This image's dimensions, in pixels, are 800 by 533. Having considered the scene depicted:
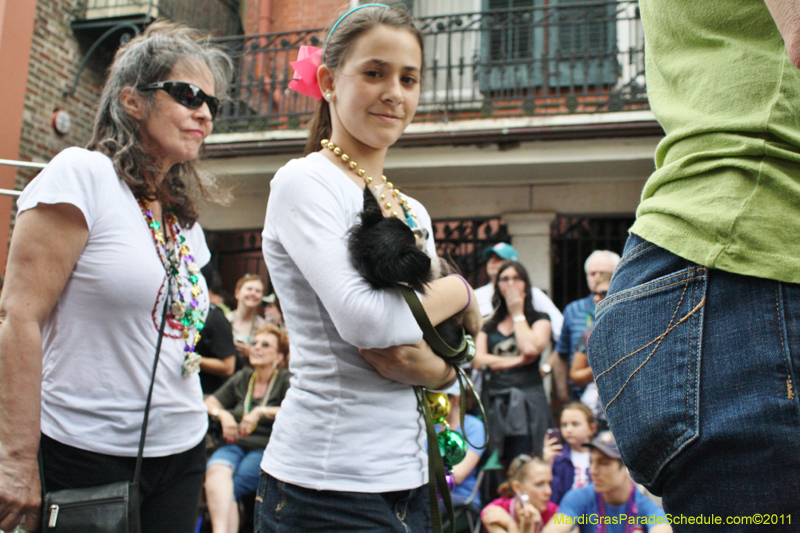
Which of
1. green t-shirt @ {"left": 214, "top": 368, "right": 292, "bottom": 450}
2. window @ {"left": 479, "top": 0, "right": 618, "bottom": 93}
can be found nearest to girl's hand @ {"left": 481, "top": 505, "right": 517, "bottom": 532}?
green t-shirt @ {"left": 214, "top": 368, "right": 292, "bottom": 450}

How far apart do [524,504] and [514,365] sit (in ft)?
4.35

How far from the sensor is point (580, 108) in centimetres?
822

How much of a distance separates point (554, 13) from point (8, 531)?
28.4 ft

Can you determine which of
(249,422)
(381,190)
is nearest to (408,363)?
(381,190)

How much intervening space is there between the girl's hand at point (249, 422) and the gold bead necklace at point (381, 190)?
131 inches

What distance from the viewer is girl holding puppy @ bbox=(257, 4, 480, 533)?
1418mm

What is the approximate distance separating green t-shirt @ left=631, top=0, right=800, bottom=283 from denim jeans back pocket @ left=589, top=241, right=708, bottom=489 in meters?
0.06

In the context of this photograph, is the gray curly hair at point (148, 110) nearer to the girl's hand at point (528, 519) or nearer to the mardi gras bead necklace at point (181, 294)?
the mardi gras bead necklace at point (181, 294)

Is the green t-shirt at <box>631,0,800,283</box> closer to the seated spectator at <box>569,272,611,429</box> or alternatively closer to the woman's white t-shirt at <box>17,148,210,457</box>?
the woman's white t-shirt at <box>17,148,210,457</box>

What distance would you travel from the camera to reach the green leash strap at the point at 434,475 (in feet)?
5.08

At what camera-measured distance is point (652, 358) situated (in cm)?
105

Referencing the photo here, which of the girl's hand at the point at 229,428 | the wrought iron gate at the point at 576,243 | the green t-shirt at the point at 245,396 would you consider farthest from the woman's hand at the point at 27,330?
the wrought iron gate at the point at 576,243

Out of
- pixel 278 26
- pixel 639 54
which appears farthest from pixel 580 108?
pixel 278 26

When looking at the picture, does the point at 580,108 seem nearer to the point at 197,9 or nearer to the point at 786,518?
the point at 197,9
